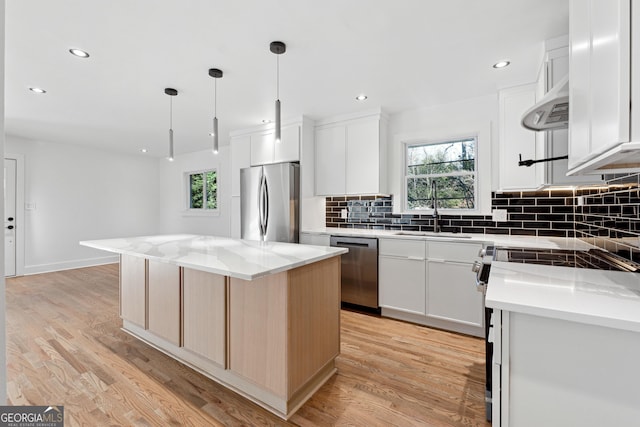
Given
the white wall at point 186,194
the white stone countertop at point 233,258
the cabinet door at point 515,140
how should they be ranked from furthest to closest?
the white wall at point 186,194 → the cabinet door at point 515,140 → the white stone countertop at point 233,258

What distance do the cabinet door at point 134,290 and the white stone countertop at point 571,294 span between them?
8.65ft

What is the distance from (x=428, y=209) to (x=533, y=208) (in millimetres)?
1031

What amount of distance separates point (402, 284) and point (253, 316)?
1801mm

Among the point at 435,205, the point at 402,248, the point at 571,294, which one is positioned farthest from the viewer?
the point at 435,205

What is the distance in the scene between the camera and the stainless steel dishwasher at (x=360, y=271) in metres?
3.18

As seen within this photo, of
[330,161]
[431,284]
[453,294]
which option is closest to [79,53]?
[330,161]

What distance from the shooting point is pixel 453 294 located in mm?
2730

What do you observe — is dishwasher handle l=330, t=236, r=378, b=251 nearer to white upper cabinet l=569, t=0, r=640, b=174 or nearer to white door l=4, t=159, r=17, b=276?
white upper cabinet l=569, t=0, r=640, b=174

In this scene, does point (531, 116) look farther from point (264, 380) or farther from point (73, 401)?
point (73, 401)

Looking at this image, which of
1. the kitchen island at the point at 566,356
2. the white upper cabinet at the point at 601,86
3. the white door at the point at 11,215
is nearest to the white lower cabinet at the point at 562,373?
the kitchen island at the point at 566,356

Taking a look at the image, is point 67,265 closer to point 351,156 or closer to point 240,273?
point 351,156

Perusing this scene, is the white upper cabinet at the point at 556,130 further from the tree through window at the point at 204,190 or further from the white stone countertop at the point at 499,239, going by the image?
the tree through window at the point at 204,190

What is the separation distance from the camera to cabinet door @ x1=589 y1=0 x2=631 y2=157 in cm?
72

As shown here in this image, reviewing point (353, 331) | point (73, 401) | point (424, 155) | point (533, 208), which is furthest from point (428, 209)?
point (73, 401)
